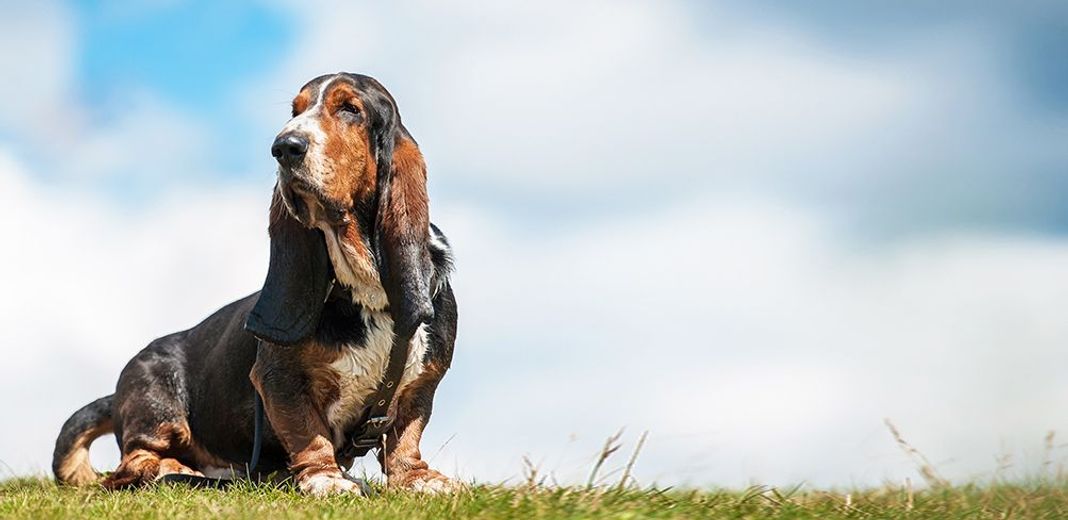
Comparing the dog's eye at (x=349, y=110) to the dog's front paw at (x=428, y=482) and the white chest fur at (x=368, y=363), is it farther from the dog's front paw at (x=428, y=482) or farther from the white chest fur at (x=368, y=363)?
the dog's front paw at (x=428, y=482)

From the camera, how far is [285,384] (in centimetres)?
702

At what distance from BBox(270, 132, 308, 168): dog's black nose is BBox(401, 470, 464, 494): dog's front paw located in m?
1.78

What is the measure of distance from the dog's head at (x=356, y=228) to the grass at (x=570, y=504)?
987mm

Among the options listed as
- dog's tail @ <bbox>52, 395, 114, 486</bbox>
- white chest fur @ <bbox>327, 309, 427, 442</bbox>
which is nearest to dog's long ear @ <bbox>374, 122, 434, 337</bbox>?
white chest fur @ <bbox>327, 309, 427, 442</bbox>

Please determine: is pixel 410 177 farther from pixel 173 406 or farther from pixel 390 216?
pixel 173 406

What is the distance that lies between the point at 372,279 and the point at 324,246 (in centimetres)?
33

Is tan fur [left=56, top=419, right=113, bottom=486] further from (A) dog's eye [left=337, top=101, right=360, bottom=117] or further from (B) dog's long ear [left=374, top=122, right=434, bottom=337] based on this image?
(A) dog's eye [left=337, top=101, right=360, bottom=117]

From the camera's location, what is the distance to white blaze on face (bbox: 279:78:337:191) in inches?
249

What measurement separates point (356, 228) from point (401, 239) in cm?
25

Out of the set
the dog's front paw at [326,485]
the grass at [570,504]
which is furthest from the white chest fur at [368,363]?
the grass at [570,504]

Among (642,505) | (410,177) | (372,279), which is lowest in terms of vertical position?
(642,505)

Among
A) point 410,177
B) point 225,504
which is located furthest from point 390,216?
point 225,504

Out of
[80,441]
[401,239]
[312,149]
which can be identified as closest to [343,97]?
[312,149]

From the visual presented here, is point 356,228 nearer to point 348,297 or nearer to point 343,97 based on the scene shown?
point 348,297
